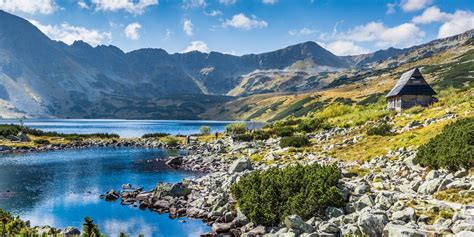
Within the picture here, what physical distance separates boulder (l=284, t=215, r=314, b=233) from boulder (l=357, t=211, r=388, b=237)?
2929mm

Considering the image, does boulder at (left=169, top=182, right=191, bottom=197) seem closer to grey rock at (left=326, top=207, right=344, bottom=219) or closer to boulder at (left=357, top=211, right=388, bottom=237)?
grey rock at (left=326, top=207, right=344, bottom=219)

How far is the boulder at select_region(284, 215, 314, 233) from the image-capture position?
21.8 meters

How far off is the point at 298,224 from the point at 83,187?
104ft

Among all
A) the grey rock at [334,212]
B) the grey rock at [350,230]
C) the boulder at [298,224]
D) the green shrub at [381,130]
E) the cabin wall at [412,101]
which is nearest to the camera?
the grey rock at [350,230]

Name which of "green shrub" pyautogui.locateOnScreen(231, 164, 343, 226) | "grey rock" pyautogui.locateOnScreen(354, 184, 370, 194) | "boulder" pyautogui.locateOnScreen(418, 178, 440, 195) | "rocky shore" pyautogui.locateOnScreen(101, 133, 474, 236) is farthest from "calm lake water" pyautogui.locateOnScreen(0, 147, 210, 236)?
"boulder" pyautogui.locateOnScreen(418, 178, 440, 195)

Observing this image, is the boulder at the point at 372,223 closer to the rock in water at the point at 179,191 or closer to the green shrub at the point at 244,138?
the rock in water at the point at 179,191

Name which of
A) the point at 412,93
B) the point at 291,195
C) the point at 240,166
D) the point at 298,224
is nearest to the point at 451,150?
the point at 291,195

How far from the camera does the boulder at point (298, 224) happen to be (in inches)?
859

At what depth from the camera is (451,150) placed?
2650cm

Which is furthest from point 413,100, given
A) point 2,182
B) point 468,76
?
point 468,76

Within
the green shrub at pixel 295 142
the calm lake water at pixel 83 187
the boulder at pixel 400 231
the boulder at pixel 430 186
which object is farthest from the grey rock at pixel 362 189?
the green shrub at pixel 295 142

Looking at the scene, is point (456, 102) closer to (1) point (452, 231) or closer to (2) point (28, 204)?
(1) point (452, 231)

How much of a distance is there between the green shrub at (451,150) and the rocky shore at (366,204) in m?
0.74

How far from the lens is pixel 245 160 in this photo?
1779 inches
